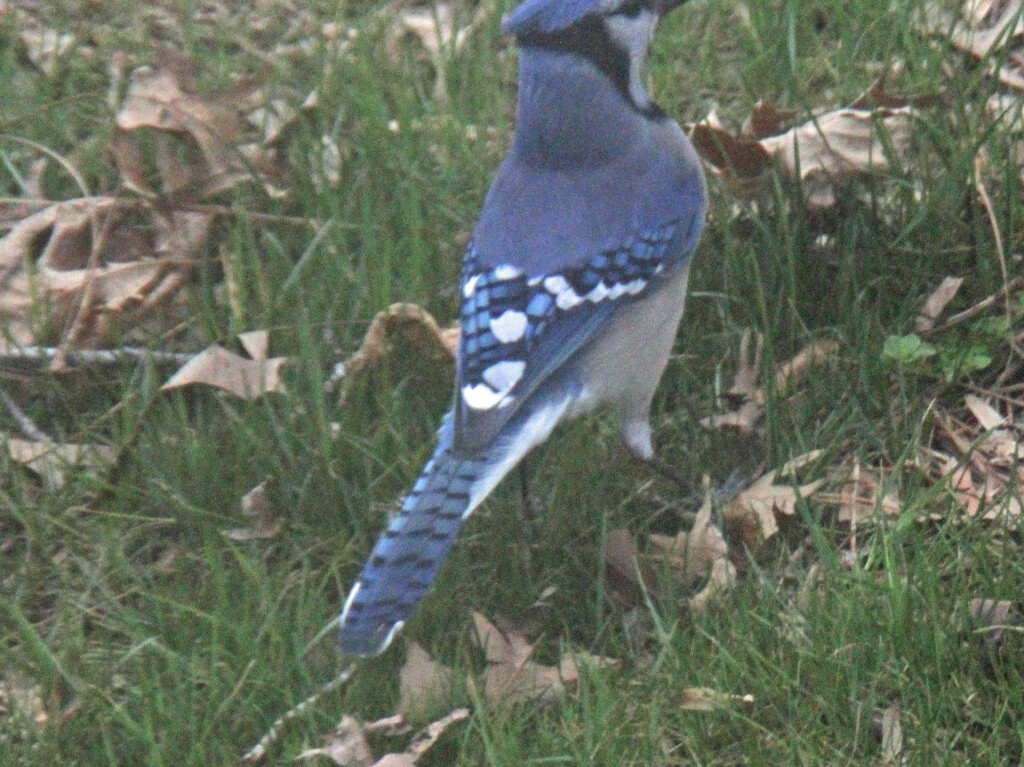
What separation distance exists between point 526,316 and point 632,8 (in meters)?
0.71

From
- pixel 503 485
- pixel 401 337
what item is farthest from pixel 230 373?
pixel 503 485

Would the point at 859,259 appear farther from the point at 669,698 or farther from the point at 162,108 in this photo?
the point at 162,108

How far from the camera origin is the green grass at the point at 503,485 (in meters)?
2.95

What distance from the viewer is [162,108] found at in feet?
14.3

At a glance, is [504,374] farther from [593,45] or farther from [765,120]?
[765,120]

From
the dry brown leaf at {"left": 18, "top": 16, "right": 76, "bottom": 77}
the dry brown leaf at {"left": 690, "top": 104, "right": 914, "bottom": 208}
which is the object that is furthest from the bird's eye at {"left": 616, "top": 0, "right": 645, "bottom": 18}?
the dry brown leaf at {"left": 18, "top": 16, "right": 76, "bottom": 77}

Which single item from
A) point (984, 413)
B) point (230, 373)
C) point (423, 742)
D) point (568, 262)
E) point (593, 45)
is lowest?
point (423, 742)

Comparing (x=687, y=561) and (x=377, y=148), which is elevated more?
(x=377, y=148)

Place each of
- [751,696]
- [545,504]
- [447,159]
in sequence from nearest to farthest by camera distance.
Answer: [751,696]
[545,504]
[447,159]

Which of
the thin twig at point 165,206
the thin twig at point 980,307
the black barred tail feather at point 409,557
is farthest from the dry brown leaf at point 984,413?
the thin twig at point 165,206

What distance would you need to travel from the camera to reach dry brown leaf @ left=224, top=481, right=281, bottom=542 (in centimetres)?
352

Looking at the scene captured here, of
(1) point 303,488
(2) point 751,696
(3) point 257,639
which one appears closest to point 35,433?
(1) point 303,488

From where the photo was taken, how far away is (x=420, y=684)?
3092 millimetres

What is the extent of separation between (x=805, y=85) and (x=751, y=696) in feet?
6.42
